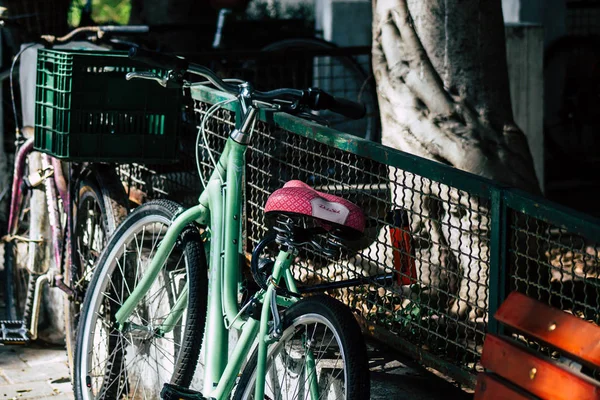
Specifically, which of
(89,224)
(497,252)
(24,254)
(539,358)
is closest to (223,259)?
(497,252)

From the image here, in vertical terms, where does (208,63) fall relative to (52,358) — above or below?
above

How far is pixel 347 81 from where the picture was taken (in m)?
9.85

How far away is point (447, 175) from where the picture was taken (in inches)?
141

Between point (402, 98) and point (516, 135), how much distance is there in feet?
1.74

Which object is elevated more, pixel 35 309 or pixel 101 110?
pixel 101 110

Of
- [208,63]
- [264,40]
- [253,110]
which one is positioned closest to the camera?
[253,110]

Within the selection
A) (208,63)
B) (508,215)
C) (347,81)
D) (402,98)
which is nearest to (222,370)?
(508,215)

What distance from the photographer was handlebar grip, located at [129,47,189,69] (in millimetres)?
3834

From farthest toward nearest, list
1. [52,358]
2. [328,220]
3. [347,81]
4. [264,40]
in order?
1. [264,40]
2. [347,81]
3. [52,358]
4. [328,220]

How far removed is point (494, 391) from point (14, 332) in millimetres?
3398

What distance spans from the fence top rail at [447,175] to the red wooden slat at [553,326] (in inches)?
10.1

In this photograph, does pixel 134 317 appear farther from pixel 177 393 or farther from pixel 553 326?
pixel 553 326

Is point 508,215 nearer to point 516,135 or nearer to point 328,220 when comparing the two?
point 328,220

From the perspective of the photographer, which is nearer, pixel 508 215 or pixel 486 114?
pixel 508 215
